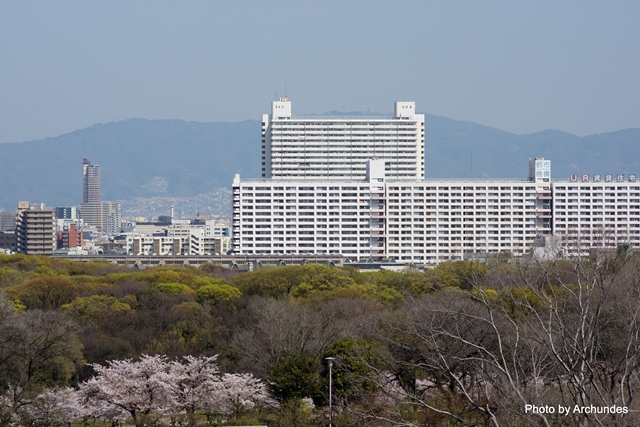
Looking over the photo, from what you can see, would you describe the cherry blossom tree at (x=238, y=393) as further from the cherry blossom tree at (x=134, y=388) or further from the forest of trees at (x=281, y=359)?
the cherry blossom tree at (x=134, y=388)

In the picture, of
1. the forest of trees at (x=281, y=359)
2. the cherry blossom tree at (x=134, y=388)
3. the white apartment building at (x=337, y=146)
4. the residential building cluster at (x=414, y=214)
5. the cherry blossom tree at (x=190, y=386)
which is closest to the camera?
the forest of trees at (x=281, y=359)

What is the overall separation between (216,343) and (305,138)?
10397cm

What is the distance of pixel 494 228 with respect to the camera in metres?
136

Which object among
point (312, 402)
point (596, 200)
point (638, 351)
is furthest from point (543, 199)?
point (638, 351)

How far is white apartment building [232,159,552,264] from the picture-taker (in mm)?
134625

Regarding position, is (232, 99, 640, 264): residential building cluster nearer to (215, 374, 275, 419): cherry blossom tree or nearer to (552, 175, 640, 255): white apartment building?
(552, 175, 640, 255): white apartment building

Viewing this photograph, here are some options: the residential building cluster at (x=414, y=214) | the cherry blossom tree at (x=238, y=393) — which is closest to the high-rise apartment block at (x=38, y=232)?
the residential building cluster at (x=414, y=214)

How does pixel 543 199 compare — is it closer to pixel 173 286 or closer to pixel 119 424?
pixel 173 286

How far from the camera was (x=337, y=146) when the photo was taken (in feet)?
502

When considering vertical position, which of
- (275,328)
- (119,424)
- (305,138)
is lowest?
(119,424)

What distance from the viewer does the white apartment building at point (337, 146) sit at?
499ft

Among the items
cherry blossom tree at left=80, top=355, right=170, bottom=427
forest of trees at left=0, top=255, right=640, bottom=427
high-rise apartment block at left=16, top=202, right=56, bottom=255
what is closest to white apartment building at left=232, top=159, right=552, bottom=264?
high-rise apartment block at left=16, top=202, right=56, bottom=255

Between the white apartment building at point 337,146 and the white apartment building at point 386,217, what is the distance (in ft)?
51.4

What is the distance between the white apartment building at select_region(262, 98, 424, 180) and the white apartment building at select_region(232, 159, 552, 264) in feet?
51.4
